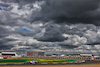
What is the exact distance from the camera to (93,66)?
48.2m

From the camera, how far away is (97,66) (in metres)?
48.2

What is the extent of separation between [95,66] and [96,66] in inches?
15.5

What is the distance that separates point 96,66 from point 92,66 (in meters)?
1.61

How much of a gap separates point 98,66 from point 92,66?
8.02ft

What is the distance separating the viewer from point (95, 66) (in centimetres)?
4825

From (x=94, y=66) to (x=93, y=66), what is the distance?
0.39m

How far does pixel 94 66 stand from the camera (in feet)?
158

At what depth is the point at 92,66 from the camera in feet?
158

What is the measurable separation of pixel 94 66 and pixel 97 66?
46.1 inches

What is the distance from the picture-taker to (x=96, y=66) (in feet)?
158

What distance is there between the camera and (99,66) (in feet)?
159

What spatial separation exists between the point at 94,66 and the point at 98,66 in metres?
1.62
